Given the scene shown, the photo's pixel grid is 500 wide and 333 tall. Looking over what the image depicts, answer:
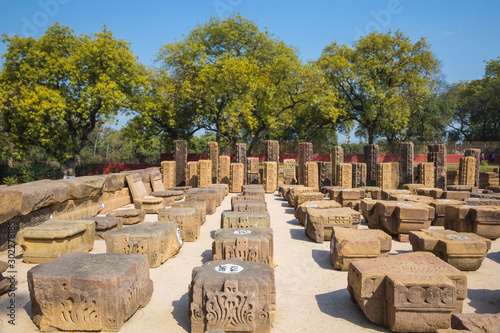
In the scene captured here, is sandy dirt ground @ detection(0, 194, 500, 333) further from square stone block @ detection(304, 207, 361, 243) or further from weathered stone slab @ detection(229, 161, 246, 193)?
weathered stone slab @ detection(229, 161, 246, 193)

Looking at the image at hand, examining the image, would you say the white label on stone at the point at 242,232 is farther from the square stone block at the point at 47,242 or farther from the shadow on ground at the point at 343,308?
the square stone block at the point at 47,242

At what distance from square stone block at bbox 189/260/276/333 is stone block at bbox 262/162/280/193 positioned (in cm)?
1169

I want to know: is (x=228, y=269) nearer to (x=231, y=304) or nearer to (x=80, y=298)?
(x=231, y=304)

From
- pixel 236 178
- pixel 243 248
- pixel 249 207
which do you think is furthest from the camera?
pixel 236 178

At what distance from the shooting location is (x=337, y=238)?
531 centimetres

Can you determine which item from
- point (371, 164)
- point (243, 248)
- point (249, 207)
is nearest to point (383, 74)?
point (371, 164)

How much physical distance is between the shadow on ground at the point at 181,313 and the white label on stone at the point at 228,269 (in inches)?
25.7

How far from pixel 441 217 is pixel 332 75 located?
61.9ft

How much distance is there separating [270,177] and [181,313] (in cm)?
1157

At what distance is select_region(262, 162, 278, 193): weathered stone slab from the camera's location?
1523cm

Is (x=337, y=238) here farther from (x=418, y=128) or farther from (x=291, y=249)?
(x=418, y=128)

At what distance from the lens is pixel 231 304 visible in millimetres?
3363

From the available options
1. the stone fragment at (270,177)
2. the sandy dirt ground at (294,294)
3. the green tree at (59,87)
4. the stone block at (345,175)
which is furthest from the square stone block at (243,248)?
the green tree at (59,87)

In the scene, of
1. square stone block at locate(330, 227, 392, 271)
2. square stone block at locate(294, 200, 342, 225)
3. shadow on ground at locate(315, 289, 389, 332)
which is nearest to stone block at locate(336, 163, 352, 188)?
square stone block at locate(294, 200, 342, 225)
